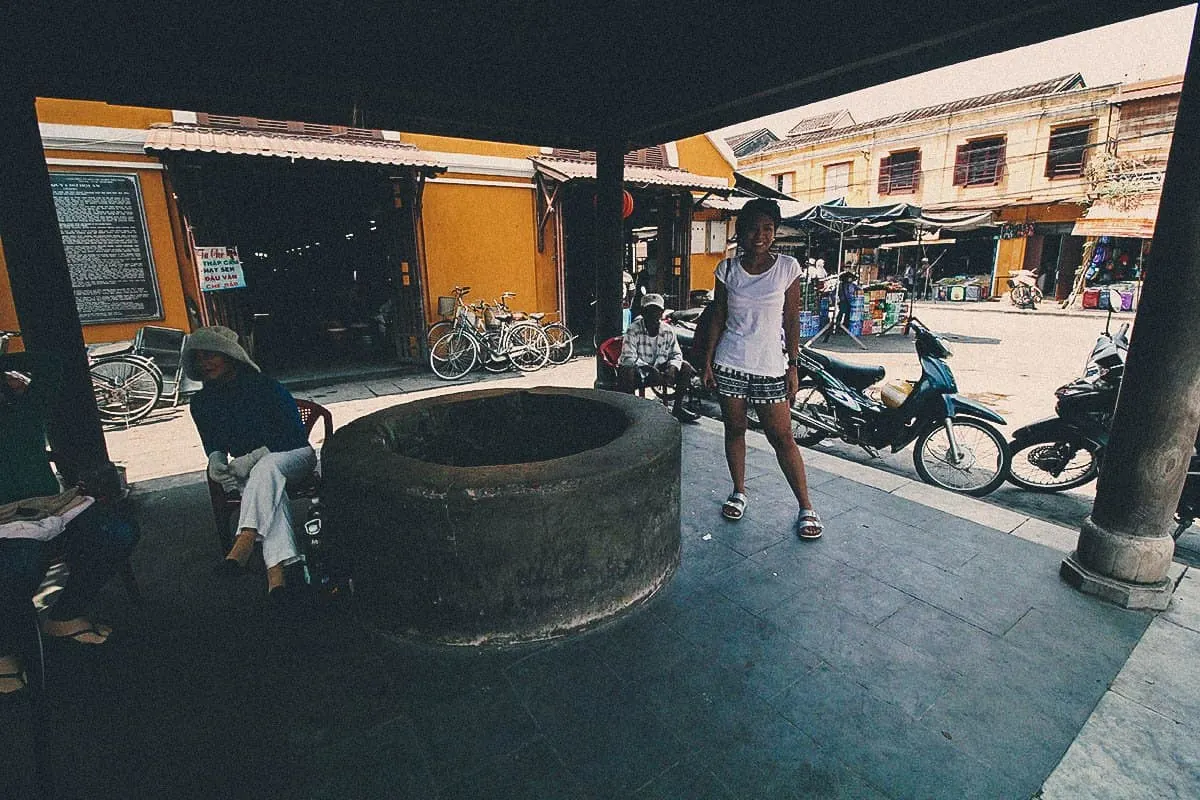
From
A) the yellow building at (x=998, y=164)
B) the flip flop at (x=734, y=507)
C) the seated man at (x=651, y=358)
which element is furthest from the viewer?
the yellow building at (x=998, y=164)

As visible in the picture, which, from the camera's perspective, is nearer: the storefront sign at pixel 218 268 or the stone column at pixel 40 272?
the stone column at pixel 40 272

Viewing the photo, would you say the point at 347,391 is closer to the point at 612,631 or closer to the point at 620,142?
the point at 620,142

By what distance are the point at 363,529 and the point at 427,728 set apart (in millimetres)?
929

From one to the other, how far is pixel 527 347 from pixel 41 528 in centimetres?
832

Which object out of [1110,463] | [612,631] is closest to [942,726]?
[612,631]

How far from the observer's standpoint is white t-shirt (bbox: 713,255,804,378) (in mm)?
3475

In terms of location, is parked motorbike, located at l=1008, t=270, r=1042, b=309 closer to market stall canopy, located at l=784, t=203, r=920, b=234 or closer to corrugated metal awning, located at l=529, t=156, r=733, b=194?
market stall canopy, located at l=784, t=203, r=920, b=234

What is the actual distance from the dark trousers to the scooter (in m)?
5.42

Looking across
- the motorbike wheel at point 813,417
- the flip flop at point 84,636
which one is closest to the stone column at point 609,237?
the motorbike wheel at point 813,417

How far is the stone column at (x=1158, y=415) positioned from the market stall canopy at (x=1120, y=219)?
20.3 m

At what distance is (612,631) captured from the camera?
9.09 ft

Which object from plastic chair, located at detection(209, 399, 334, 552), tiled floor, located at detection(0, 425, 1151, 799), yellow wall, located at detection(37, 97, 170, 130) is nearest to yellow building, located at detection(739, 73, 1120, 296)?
tiled floor, located at detection(0, 425, 1151, 799)

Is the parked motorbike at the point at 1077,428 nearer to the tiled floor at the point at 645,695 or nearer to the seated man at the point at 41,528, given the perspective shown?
the tiled floor at the point at 645,695

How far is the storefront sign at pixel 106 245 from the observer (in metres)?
7.54
